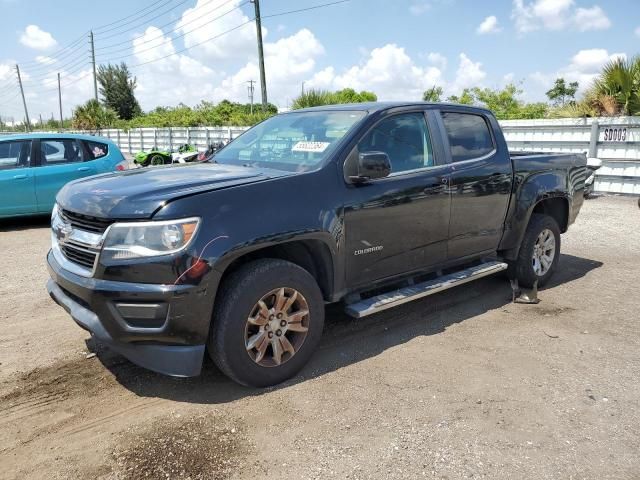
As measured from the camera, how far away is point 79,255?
322 cm

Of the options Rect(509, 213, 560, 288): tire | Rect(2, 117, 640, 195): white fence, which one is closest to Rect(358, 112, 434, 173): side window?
Rect(509, 213, 560, 288): tire

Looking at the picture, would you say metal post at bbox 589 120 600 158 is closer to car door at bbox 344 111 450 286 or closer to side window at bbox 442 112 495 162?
side window at bbox 442 112 495 162

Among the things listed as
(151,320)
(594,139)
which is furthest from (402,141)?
Answer: (594,139)

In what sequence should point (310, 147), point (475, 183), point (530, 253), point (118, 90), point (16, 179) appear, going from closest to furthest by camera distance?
1. point (310, 147)
2. point (475, 183)
3. point (530, 253)
4. point (16, 179)
5. point (118, 90)

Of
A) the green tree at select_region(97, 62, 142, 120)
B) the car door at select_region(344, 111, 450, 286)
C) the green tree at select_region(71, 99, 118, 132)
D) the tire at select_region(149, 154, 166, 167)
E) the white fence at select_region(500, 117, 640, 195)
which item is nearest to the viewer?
the car door at select_region(344, 111, 450, 286)

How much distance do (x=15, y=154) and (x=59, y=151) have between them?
2.24 feet

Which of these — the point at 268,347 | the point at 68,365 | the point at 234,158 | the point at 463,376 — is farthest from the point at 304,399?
the point at 234,158

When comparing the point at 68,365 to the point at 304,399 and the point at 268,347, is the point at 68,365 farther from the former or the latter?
the point at 304,399

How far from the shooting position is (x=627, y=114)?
12.2 meters

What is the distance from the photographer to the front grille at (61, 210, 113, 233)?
305cm

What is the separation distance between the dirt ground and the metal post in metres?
8.56

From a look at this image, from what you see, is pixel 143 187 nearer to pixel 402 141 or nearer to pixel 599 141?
pixel 402 141

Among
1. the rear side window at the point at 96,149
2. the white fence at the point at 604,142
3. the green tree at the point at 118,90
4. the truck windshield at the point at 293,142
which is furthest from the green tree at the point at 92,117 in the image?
the truck windshield at the point at 293,142

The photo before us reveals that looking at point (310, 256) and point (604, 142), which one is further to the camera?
point (604, 142)
